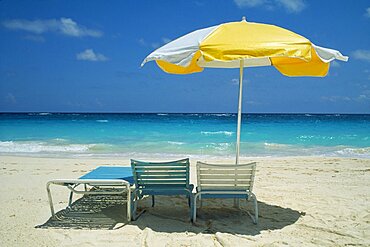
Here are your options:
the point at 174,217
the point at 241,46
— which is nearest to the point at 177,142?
the point at 174,217

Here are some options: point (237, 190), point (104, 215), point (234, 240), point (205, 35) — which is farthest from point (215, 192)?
point (205, 35)

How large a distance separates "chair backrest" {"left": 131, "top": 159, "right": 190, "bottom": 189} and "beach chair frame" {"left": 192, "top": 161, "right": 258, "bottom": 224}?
0.82ft

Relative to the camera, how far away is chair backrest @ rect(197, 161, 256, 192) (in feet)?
13.7

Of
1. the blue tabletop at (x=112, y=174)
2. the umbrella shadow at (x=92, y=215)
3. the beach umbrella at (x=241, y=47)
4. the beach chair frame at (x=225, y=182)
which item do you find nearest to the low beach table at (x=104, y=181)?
the blue tabletop at (x=112, y=174)

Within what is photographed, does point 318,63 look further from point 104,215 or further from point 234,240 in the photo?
point 104,215

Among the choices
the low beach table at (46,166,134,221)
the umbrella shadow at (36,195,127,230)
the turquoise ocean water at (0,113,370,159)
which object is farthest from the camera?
the turquoise ocean water at (0,113,370,159)

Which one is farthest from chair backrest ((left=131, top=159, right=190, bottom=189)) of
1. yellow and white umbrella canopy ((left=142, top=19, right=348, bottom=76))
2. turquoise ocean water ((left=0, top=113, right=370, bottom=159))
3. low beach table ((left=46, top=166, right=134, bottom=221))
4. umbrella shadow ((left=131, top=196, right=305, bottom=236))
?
turquoise ocean water ((left=0, top=113, right=370, bottom=159))

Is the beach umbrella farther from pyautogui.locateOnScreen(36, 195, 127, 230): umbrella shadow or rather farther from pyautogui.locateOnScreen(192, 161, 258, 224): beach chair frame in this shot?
pyautogui.locateOnScreen(36, 195, 127, 230): umbrella shadow

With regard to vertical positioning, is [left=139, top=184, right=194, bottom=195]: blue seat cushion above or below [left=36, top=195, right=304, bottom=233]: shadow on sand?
above

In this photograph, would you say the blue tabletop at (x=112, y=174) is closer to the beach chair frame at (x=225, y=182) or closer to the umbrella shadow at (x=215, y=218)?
the umbrella shadow at (x=215, y=218)

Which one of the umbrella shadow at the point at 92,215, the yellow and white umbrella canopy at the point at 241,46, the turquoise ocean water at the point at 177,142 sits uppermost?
the yellow and white umbrella canopy at the point at 241,46

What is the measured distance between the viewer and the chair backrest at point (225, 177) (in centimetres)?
419

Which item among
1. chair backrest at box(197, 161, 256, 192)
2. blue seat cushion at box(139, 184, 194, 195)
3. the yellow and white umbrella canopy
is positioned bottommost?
blue seat cushion at box(139, 184, 194, 195)

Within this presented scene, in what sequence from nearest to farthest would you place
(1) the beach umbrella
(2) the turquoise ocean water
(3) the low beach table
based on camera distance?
(1) the beach umbrella, (3) the low beach table, (2) the turquoise ocean water
